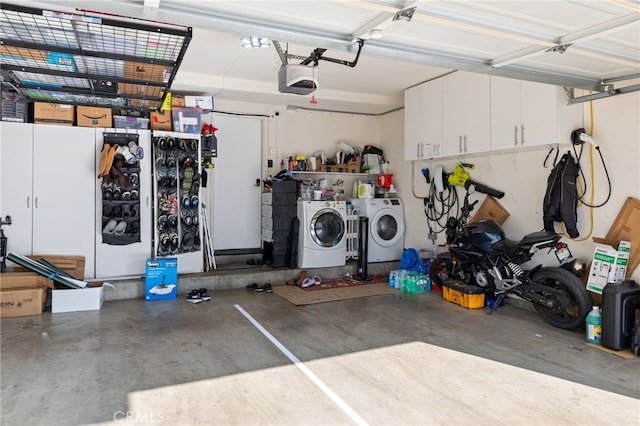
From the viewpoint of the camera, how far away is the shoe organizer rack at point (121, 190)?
510 centimetres

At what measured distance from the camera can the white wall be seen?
3.95m

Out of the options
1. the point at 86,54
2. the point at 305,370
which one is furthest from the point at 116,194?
the point at 305,370

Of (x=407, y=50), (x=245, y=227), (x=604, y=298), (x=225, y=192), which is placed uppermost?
(x=407, y=50)

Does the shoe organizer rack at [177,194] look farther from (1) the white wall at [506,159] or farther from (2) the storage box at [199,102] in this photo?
(1) the white wall at [506,159]

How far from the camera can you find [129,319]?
425 cm

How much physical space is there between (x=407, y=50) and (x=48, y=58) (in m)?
3.00

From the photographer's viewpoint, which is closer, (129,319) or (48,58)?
(48,58)

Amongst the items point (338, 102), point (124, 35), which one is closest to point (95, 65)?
point (124, 35)

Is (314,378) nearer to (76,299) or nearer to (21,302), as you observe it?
(76,299)

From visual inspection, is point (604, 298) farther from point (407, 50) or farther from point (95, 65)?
point (95, 65)

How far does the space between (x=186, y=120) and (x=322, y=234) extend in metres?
2.52

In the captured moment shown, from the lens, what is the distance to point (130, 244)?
5.25 metres

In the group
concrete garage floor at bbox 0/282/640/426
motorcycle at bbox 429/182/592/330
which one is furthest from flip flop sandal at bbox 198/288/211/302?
motorcycle at bbox 429/182/592/330

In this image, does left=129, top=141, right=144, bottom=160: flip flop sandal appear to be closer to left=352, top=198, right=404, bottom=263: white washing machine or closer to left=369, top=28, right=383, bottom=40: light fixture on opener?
left=352, top=198, right=404, bottom=263: white washing machine
